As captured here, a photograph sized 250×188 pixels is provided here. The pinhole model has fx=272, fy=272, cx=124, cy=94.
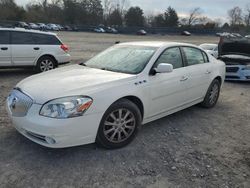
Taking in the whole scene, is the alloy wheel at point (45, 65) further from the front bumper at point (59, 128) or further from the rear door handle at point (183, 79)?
the front bumper at point (59, 128)

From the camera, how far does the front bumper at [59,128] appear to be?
3.32m

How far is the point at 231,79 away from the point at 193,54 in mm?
4676

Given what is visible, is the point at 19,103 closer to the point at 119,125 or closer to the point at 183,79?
the point at 119,125

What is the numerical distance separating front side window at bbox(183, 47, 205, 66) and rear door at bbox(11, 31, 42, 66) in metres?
5.60

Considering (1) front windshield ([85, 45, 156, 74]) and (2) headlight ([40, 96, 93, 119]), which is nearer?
(2) headlight ([40, 96, 93, 119])

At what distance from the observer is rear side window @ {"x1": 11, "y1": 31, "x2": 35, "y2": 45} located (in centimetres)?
866

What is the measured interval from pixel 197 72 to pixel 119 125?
2234 mm

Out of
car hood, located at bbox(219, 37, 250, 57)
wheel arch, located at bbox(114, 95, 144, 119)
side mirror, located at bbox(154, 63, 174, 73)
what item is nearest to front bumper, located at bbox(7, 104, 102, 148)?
wheel arch, located at bbox(114, 95, 144, 119)

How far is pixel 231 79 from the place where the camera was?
952 centimetres

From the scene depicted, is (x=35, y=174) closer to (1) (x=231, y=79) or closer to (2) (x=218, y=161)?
(2) (x=218, y=161)

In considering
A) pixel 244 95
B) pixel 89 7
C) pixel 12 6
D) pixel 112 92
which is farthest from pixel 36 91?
pixel 89 7

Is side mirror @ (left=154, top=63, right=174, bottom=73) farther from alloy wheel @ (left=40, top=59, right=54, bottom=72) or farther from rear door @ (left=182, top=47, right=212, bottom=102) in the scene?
alloy wheel @ (left=40, top=59, right=54, bottom=72)

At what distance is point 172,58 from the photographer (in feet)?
16.0

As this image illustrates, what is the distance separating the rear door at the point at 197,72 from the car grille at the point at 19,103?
2.92 m
